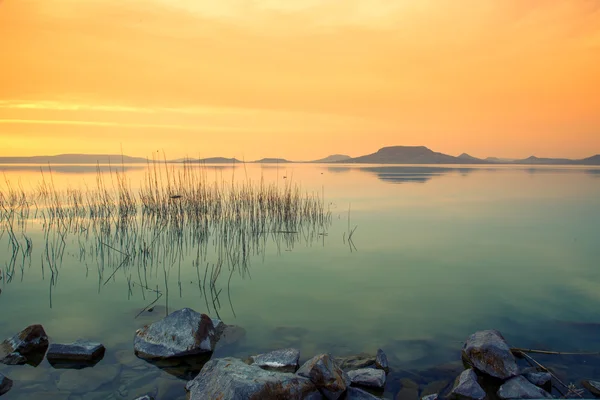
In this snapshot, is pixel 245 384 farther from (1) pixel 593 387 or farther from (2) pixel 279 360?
(1) pixel 593 387

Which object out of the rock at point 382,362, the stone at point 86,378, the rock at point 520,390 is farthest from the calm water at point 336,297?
the rock at point 520,390

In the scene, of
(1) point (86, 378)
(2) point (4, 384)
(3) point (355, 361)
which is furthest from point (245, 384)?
(2) point (4, 384)

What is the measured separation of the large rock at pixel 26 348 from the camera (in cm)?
364

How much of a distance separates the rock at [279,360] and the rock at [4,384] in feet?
5.90

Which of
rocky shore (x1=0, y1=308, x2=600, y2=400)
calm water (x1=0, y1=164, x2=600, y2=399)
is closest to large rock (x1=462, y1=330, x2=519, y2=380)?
rocky shore (x1=0, y1=308, x2=600, y2=400)

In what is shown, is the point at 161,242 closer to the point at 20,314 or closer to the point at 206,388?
the point at 20,314

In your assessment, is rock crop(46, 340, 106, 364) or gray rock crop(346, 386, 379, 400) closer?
gray rock crop(346, 386, 379, 400)

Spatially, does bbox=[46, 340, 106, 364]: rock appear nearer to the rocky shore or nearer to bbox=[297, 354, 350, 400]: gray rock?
the rocky shore

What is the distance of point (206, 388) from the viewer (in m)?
2.87

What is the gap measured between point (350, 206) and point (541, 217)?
18.0 feet

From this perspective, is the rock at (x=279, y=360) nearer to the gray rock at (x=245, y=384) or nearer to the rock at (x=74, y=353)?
the gray rock at (x=245, y=384)

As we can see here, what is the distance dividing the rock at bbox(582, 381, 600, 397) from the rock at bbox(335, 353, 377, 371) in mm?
1557

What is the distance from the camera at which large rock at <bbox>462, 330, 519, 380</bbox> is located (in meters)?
3.37

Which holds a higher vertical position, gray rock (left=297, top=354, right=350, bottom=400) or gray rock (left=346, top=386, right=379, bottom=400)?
gray rock (left=297, top=354, right=350, bottom=400)
